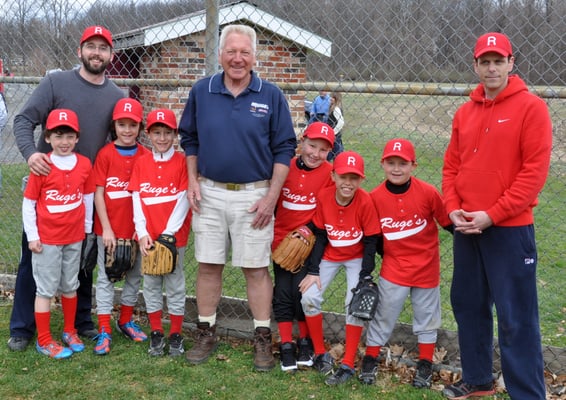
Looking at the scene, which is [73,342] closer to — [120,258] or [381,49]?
[120,258]

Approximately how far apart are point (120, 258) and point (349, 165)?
160cm

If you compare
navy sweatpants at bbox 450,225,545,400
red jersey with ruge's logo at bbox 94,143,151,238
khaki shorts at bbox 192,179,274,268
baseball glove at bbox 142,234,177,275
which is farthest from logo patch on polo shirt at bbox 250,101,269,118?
navy sweatpants at bbox 450,225,545,400

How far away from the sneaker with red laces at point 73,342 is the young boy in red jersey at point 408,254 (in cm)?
186

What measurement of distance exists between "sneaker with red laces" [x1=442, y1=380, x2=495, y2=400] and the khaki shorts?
1.32m

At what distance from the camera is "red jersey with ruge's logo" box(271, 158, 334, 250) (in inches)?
150

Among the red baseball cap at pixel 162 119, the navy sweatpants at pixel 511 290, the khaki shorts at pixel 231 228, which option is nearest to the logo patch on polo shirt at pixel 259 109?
the khaki shorts at pixel 231 228

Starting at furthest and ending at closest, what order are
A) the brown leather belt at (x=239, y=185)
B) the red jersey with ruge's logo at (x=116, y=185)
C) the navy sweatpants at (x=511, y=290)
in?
the red jersey with ruge's logo at (x=116, y=185), the brown leather belt at (x=239, y=185), the navy sweatpants at (x=511, y=290)

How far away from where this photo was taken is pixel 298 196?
3.83 metres

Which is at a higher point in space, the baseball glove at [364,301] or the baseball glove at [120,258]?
the baseball glove at [120,258]

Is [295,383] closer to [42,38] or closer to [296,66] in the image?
[42,38]

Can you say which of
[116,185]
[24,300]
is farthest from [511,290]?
[24,300]

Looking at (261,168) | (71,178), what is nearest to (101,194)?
(71,178)

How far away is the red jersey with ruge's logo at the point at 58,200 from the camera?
371 centimetres

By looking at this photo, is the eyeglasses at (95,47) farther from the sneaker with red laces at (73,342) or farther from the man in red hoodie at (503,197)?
the man in red hoodie at (503,197)
